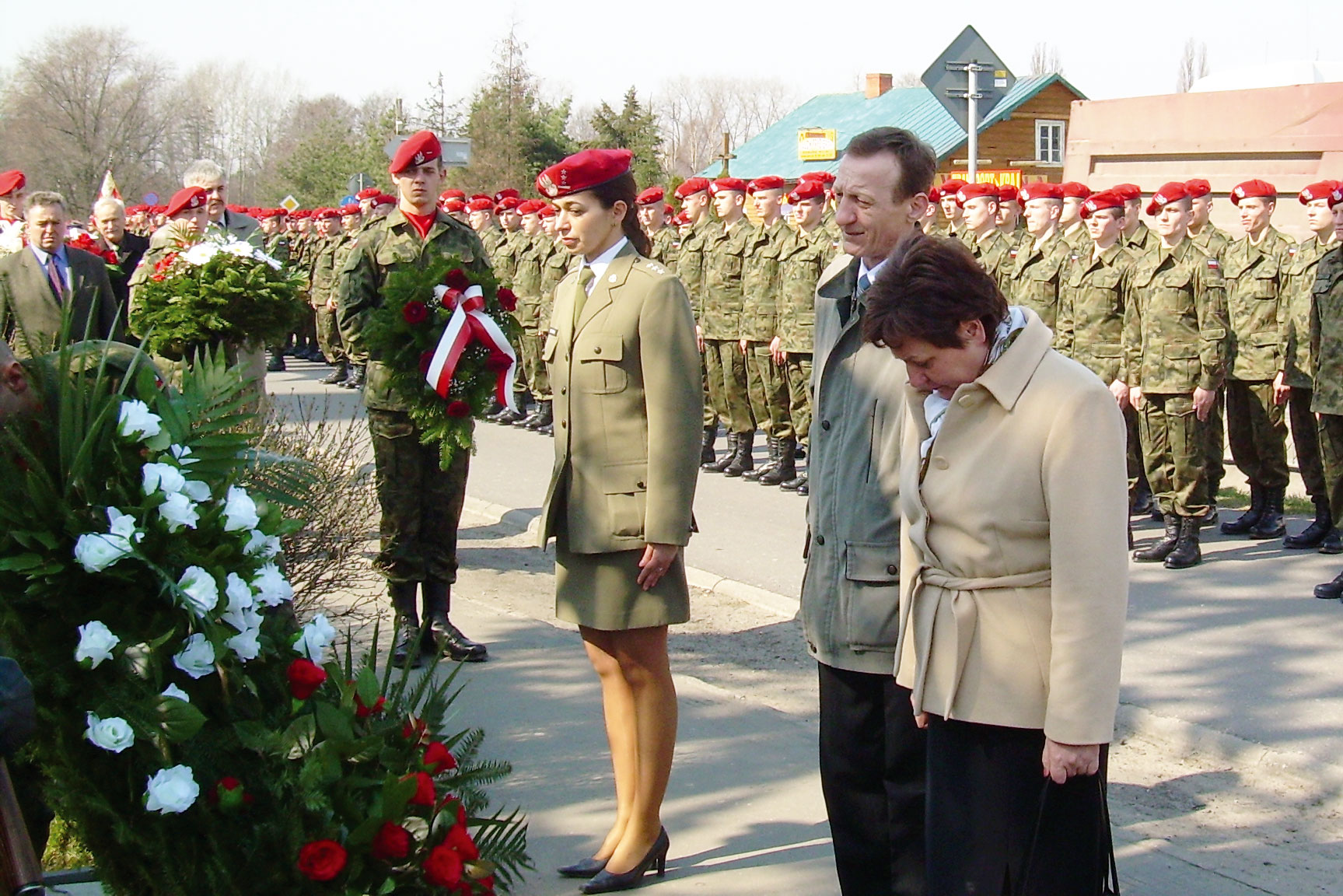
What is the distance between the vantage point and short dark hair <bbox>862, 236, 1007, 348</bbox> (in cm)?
297

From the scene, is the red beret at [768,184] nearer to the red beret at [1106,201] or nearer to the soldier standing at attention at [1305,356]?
the red beret at [1106,201]

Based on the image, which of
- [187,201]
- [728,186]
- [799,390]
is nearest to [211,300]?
[187,201]

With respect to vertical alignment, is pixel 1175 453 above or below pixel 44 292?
below

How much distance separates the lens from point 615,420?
4316 mm

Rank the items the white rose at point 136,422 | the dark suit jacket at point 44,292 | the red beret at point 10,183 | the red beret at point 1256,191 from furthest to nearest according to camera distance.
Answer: the red beret at point 10,183
the red beret at point 1256,191
the dark suit jacket at point 44,292
the white rose at point 136,422

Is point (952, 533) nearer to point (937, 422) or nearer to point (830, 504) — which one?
point (937, 422)

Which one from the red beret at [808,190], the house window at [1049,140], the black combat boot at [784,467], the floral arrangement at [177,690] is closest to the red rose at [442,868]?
the floral arrangement at [177,690]

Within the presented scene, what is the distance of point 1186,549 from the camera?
339 inches

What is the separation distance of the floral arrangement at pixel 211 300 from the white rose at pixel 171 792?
149 inches

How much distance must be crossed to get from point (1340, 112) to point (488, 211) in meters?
10.0

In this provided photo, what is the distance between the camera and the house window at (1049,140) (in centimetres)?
4025

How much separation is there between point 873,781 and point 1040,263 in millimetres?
7674

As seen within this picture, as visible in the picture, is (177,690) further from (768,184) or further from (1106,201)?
(768,184)

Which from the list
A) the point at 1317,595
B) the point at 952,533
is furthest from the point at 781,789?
the point at 1317,595
